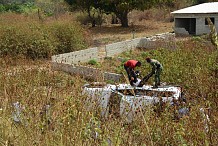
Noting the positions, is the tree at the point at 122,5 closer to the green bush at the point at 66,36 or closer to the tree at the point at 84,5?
the tree at the point at 84,5

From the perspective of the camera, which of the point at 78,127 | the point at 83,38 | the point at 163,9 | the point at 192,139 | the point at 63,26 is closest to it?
the point at 78,127

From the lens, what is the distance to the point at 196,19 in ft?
75.4

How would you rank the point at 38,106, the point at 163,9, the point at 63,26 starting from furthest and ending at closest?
the point at 163,9, the point at 63,26, the point at 38,106

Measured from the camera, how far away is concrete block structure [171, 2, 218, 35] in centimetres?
2261

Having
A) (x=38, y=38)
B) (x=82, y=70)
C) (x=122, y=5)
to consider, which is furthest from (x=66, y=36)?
(x=122, y=5)

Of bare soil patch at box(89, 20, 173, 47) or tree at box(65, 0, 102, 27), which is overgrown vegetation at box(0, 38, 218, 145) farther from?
tree at box(65, 0, 102, 27)

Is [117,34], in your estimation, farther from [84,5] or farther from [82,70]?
[82,70]

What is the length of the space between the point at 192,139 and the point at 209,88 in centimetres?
415

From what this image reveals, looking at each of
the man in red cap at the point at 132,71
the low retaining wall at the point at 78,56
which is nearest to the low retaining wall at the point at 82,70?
the low retaining wall at the point at 78,56

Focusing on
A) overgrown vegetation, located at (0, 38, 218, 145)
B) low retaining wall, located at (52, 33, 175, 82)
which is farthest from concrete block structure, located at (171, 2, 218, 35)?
overgrown vegetation, located at (0, 38, 218, 145)

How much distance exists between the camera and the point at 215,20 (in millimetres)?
22094

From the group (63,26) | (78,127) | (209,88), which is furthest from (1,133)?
(63,26)

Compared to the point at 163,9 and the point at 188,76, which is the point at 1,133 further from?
the point at 163,9

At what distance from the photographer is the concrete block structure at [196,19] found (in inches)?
890
